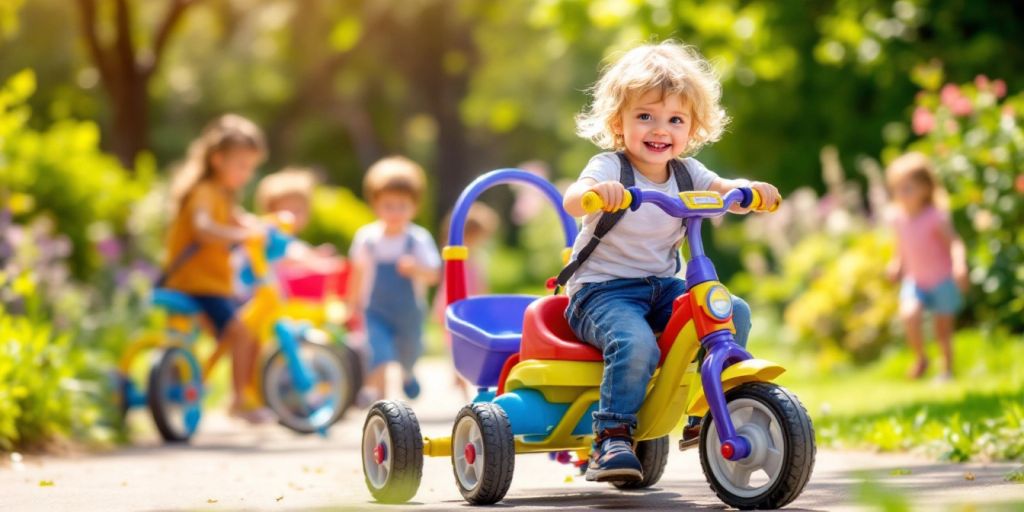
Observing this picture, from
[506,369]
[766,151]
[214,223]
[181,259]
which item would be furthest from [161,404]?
[766,151]

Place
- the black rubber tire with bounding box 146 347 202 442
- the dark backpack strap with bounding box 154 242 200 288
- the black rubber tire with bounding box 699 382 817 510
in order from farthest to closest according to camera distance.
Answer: the dark backpack strap with bounding box 154 242 200 288 → the black rubber tire with bounding box 146 347 202 442 → the black rubber tire with bounding box 699 382 817 510

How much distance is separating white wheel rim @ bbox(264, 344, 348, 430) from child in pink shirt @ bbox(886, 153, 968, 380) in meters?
4.14

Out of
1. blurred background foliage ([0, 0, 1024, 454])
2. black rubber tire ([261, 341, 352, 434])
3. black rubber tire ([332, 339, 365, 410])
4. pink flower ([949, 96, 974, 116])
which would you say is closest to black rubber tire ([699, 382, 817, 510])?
blurred background foliage ([0, 0, 1024, 454])

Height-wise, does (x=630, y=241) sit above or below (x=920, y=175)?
below

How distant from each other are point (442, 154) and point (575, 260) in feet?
119

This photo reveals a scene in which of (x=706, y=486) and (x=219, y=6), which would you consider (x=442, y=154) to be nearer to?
Result: (x=219, y=6)

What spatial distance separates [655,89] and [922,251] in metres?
6.23

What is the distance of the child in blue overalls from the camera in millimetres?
10258

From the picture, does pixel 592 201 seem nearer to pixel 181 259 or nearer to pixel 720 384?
pixel 720 384

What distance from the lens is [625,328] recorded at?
17.2 feet

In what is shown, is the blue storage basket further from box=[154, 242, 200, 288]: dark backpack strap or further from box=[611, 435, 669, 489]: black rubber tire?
box=[154, 242, 200, 288]: dark backpack strap

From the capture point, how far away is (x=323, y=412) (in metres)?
9.73

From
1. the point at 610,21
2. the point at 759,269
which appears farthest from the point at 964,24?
the point at 759,269

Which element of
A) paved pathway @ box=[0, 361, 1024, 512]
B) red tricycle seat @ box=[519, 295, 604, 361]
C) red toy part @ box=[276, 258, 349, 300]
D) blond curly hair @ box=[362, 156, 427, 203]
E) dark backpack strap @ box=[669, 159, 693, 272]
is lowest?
paved pathway @ box=[0, 361, 1024, 512]
